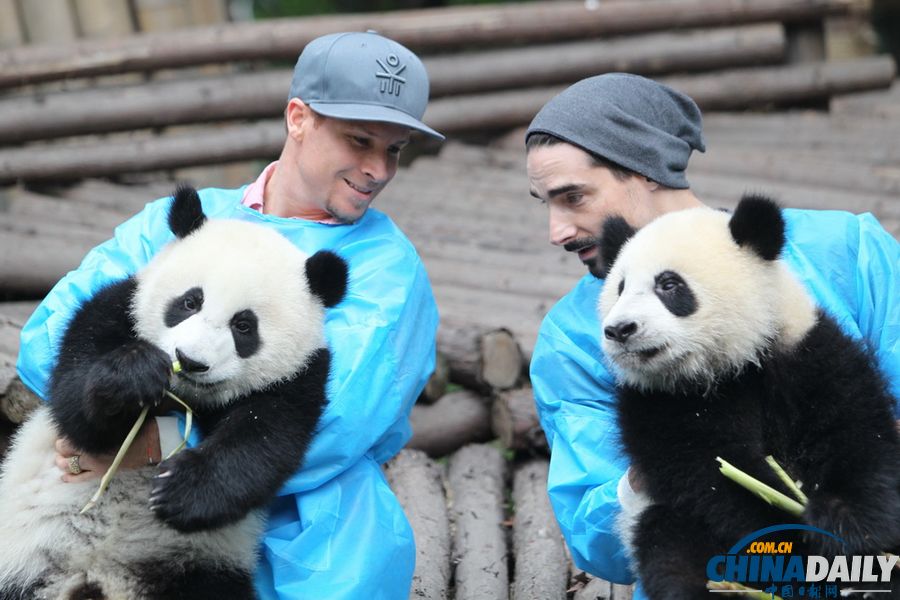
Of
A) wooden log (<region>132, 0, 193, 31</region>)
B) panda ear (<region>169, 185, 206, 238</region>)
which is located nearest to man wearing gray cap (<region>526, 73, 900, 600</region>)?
panda ear (<region>169, 185, 206, 238</region>)

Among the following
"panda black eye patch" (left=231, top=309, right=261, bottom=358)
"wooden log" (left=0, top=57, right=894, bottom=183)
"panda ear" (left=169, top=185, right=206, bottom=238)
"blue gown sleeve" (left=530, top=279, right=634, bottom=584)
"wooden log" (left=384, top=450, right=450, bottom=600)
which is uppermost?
"panda ear" (left=169, top=185, right=206, bottom=238)

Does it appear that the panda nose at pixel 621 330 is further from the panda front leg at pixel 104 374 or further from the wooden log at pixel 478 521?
the wooden log at pixel 478 521

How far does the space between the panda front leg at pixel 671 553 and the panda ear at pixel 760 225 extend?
662 millimetres

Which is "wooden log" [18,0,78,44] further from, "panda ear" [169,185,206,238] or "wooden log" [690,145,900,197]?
"panda ear" [169,185,206,238]

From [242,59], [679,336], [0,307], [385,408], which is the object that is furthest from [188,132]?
[679,336]

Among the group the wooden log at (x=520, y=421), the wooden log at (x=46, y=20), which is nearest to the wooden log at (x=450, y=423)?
the wooden log at (x=520, y=421)

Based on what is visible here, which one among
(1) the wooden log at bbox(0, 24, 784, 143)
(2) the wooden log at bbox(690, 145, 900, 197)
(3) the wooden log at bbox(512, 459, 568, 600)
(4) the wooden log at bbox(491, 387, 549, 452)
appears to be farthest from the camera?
(1) the wooden log at bbox(0, 24, 784, 143)

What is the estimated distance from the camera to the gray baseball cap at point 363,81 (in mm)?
3260

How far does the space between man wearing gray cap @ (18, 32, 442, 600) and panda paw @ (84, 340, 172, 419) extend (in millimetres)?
193

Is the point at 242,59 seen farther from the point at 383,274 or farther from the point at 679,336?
the point at 679,336

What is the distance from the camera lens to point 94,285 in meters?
3.21

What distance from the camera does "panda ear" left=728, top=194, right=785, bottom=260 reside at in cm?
260

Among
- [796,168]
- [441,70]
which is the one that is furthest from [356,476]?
[441,70]

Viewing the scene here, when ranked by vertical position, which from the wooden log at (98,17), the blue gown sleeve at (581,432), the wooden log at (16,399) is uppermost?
the blue gown sleeve at (581,432)
